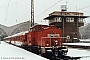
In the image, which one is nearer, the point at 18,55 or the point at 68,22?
the point at 18,55

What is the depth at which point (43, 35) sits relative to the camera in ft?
64.9

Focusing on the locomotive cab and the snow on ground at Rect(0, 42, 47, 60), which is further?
the locomotive cab

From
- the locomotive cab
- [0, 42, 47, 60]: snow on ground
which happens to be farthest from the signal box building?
the locomotive cab

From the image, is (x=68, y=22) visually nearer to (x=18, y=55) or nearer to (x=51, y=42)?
(x=51, y=42)

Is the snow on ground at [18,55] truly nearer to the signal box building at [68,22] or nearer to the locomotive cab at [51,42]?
the locomotive cab at [51,42]

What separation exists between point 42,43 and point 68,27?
46.8 m

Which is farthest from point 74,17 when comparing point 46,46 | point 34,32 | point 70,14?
point 46,46

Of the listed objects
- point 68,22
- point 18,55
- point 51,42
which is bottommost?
point 18,55

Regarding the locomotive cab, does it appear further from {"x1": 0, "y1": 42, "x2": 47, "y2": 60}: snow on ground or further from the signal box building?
the signal box building

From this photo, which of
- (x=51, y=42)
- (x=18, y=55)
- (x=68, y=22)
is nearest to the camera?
(x=18, y=55)

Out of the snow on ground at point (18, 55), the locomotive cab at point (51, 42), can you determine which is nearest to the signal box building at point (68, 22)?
the snow on ground at point (18, 55)

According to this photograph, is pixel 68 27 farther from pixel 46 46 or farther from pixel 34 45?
pixel 46 46

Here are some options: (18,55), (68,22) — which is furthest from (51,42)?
(68,22)

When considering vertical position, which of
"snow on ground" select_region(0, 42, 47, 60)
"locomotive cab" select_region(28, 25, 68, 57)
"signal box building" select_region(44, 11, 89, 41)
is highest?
"signal box building" select_region(44, 11, 89, 41)
